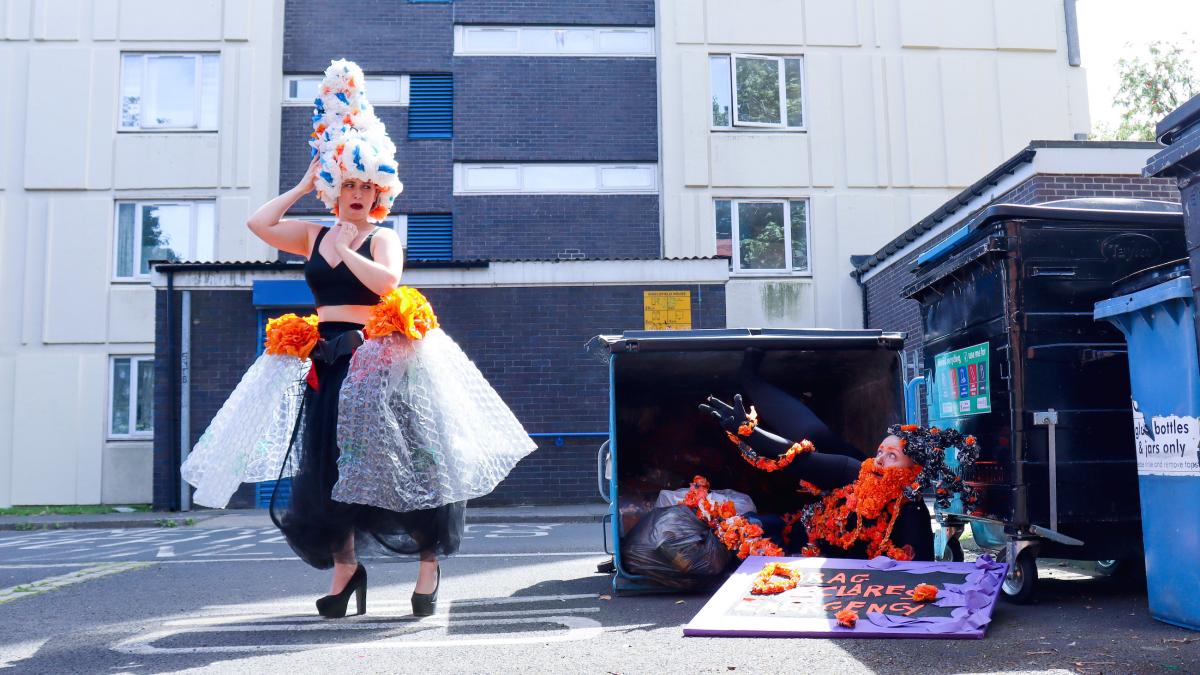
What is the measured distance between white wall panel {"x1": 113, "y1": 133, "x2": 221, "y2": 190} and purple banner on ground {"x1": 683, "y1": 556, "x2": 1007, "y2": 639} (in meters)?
17.1

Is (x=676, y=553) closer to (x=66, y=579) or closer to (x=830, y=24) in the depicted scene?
(x=66, y=579)

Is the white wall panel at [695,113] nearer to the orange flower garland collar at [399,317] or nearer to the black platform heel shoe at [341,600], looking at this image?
the orange flower garland collar at [399,317]

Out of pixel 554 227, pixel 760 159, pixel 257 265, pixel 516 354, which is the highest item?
pixel 760 159

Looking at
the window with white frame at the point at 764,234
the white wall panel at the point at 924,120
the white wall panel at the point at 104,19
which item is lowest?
the window with white frame at the point at 764,234

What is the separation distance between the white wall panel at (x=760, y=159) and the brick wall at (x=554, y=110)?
130cm

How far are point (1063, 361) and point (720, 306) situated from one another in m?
11.3

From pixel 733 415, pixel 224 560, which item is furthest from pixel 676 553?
pixel 224 560

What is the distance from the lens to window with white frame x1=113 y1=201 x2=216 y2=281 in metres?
19.3

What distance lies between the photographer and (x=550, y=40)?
19.9m

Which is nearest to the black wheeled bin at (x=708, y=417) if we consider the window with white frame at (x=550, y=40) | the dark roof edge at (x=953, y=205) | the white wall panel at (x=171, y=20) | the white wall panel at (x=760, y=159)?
the dark roof edge at (x=953, y=205)

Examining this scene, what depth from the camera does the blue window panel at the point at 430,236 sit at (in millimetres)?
19484

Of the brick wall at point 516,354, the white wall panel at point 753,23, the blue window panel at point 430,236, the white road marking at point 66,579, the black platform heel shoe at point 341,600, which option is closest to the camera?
the black platform heel shoe at point 341,600

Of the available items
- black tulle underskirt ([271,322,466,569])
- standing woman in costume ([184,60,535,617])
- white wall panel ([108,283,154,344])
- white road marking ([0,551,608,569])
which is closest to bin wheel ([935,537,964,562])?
standing woman in costume ([184,60,535,617])

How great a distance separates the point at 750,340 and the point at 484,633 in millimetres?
2183
